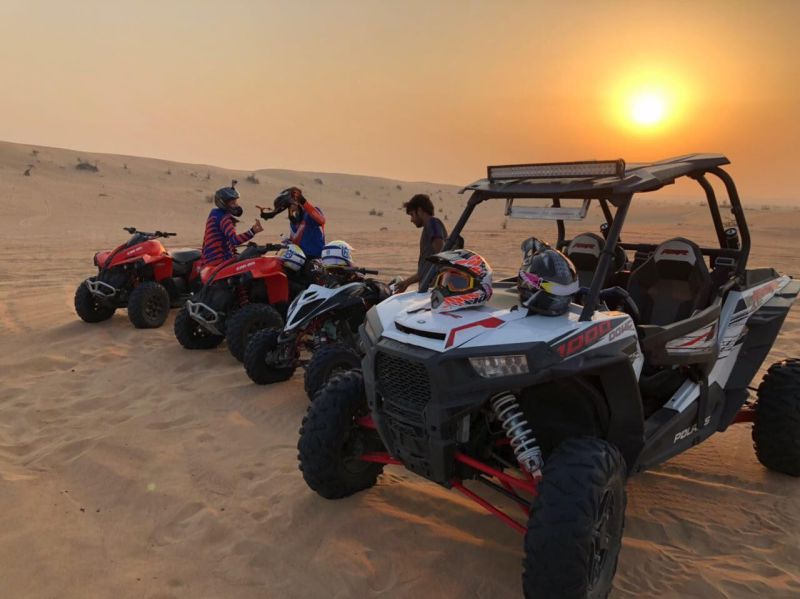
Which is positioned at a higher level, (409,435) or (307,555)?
(409,435)

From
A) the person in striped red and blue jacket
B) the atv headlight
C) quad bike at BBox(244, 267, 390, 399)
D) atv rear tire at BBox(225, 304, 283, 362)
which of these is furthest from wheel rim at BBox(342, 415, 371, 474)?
the person in striped red and blue jacket

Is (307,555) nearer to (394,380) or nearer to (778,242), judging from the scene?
(394,380)

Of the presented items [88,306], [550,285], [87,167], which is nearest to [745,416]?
[550,285]

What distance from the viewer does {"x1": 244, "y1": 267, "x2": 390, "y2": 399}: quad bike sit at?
19.8 feet

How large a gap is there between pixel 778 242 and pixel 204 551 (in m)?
22.1

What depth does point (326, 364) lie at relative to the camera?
5465 millimetres

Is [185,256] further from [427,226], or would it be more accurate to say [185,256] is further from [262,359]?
[427,226]

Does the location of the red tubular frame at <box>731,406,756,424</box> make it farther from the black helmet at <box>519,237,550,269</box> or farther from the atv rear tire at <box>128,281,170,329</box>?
the atv rear tire at <box>128,281,170,329</box>

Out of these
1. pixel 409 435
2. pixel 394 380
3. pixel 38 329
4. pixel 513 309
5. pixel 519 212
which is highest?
pixel 519 212

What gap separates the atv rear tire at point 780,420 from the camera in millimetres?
4340

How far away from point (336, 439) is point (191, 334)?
4.38 m

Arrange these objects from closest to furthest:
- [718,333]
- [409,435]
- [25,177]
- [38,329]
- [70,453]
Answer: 1. [409,435]
2. [718,333]
3. [70,453]
4. [38,329]
5. [25,177]

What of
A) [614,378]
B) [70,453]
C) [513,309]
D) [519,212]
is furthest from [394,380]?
[70,453]

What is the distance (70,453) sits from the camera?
4742 mm
